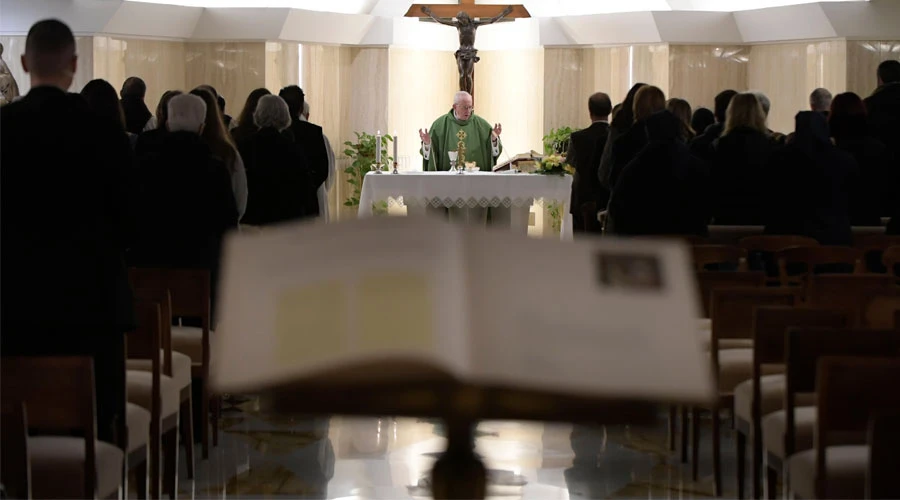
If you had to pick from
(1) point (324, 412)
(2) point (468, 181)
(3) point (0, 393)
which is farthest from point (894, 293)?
(2) point (468, 181)

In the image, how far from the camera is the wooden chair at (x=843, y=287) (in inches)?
216

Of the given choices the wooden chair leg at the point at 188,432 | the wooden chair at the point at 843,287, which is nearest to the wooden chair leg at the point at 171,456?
the wooden chair leg at the point at 188,432

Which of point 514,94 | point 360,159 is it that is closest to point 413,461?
point 360,159

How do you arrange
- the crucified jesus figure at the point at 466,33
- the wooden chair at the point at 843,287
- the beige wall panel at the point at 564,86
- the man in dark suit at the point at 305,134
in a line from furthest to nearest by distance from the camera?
the beige wall panel at the point at 564,86 → the crucified jesus figure at the point at 466,33 → the man in dark suit at the point at 305,134 → the wooden chair at the point at 843,287

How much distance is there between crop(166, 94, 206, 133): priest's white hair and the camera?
645cm

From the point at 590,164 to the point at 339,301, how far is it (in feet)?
29.1

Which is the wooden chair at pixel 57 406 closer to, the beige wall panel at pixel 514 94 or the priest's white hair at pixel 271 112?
the priest's white hair at pixel 271 112

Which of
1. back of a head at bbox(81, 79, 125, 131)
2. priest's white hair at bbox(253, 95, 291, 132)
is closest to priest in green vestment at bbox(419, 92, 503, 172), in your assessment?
priest's white hair at bbox(253, 95, 291, 132)

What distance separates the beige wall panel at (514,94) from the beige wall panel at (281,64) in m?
3.12

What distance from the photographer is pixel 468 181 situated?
1208 cm

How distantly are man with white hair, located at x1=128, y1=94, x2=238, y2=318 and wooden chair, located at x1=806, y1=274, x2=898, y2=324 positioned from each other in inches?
115

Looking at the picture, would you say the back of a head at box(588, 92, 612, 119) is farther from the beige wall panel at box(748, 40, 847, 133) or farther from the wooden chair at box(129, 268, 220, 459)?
the wooden chair at box(129, 268, 220, 459)

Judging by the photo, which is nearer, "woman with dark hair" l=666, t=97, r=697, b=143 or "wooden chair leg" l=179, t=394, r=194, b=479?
"wooden chair leg" l=179, t=394, r=194, b=479

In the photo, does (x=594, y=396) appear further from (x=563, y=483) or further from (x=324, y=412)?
(x=563, y=483)
